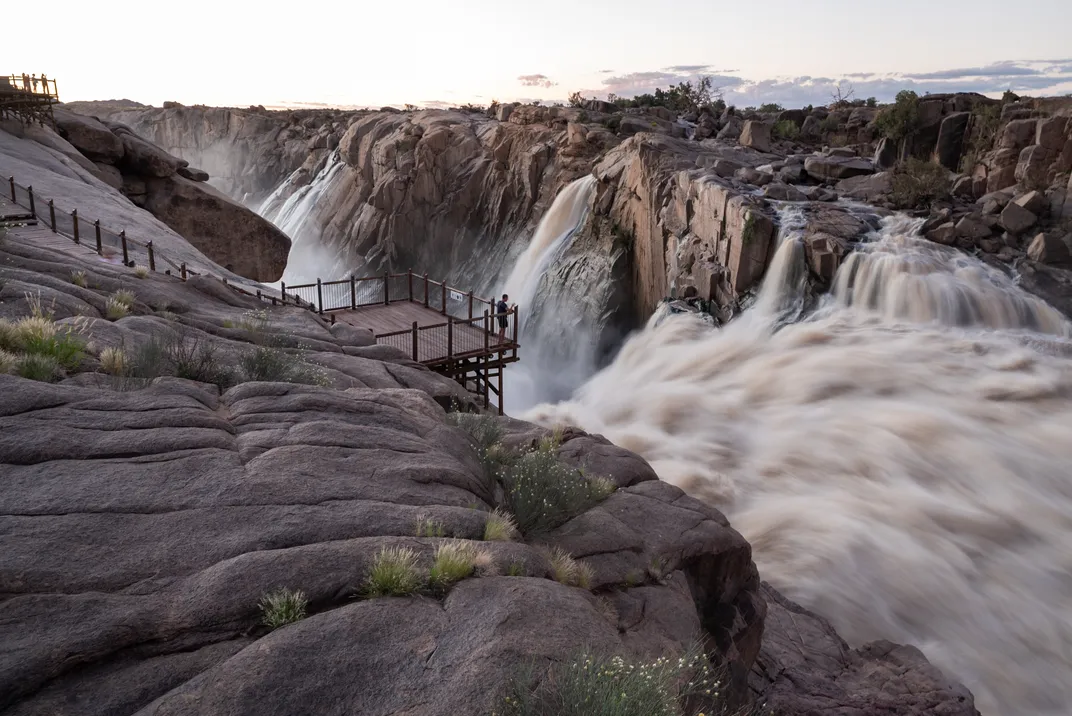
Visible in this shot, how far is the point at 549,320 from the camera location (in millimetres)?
32875

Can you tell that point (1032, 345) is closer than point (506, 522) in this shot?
No

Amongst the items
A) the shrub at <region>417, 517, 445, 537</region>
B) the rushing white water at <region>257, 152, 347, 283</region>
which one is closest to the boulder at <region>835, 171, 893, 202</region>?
the shrub at <region>417, 517, 445, 537</region>

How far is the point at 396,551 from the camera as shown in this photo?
5531mm

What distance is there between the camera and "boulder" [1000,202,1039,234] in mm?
22484

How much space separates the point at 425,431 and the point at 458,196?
3727cm

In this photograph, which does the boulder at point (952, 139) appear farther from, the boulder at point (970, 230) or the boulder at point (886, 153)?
the boulder at point (970, 230)

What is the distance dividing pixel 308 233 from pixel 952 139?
40252 millimetres

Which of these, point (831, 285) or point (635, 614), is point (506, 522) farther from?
point (831, 285)

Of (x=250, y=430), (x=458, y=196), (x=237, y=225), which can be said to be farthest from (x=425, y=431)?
(x=458, y=196)

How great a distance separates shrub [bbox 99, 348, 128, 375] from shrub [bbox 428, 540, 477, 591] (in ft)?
15.0

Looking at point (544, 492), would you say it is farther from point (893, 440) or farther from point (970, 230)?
point (970, 230)

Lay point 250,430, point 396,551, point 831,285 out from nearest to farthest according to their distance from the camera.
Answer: point 396,551 < point 250,430 < point 831,285

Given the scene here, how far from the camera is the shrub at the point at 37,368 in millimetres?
7049

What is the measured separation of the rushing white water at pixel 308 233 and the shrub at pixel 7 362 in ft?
131
